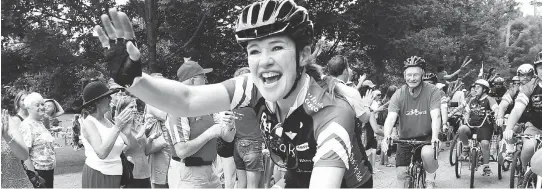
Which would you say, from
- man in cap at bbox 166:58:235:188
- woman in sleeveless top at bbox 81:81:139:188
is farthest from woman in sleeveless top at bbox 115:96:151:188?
man in cap at bbox 166:58:235:188

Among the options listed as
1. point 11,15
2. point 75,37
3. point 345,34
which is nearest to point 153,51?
point 75,37

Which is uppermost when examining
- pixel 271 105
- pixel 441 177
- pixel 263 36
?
pixel 263 36

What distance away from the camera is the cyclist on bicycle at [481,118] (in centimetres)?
1144

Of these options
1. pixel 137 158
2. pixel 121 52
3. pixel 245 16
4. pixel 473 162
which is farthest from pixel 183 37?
pixel 121 52

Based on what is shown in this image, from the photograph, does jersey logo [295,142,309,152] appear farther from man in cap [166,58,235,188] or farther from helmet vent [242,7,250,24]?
man in cap [166,58,235,188]

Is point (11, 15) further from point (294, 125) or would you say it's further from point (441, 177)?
point (294, 125)

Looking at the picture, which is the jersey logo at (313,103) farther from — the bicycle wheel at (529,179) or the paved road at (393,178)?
the paved road at (393,178)

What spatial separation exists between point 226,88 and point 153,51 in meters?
13.7

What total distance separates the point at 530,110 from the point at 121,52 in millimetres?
6715

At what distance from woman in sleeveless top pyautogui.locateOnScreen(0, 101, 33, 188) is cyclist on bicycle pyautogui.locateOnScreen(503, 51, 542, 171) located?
5.66m

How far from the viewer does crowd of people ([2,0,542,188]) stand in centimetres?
288

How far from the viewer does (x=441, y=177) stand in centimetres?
1180

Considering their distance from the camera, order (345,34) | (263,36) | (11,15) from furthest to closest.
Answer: (345,34)
(11,15)
(263,36)

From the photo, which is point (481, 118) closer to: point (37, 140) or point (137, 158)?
point (137, 158)
